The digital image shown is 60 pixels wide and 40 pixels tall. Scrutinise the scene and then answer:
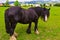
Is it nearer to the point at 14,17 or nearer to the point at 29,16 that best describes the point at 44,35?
the point at 29,16

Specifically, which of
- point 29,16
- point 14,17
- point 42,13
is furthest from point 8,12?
point 42,13

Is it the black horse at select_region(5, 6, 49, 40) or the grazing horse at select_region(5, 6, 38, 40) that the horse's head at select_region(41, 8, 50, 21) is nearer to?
the black horse at select_region(5, 6, 49, 40)

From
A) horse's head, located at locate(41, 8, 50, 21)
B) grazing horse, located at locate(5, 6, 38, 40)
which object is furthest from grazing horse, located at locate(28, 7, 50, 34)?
grazing horse, located at locate(5, 6, 38, 40)

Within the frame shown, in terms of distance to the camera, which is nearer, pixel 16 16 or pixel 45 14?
pixel 16 16

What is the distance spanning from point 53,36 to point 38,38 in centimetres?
71

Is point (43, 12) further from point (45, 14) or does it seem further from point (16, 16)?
point (16, 16)

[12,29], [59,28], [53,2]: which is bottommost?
[53,2]

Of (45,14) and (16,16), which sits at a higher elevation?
(16,16)

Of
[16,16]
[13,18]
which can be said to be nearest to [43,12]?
[16,16]

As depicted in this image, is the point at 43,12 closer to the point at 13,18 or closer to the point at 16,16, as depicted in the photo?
the point at 16,16

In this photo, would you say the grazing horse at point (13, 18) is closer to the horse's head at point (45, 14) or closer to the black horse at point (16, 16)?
the black horse at point (16, 16)

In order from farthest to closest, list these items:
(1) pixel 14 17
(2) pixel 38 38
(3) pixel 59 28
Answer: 1. (3) pixel 59 28
2. (2) pixel 38 38
3. (1) pixel 14 17

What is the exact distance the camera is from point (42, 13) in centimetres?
854

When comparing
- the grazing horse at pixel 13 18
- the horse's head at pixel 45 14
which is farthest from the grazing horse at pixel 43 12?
the grazing horse at pixel 13 18
